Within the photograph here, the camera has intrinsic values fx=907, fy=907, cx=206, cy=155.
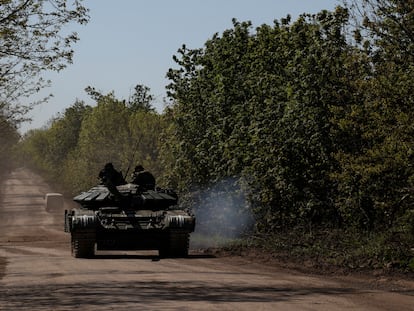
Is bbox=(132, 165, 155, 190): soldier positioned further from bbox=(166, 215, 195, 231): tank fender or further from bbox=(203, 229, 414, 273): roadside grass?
bbox=(203, 229, 414, 273): roadside grass

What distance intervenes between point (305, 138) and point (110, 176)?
5304 mm

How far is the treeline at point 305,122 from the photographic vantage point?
19.8 meters

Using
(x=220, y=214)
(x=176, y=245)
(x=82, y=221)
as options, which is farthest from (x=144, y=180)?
(x=220, y=214)

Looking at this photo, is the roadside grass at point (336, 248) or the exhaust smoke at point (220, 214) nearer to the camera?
the roadside grass at point (336, 248)

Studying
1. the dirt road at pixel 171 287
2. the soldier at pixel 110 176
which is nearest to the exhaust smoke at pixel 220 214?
the soldier at pixel 110 176

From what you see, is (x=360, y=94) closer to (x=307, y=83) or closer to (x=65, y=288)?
(x=307, y=83)

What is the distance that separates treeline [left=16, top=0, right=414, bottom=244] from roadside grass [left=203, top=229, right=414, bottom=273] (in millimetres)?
615

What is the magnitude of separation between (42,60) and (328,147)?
8064 millimetres

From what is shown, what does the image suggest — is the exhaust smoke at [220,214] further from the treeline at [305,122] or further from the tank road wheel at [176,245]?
the tank road wheel at [176,245]

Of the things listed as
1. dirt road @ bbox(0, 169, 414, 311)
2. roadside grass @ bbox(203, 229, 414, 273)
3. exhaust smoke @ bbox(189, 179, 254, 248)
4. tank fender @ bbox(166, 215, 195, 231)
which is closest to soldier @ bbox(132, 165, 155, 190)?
dirt road @ bbox(0, 169, 414, 311)

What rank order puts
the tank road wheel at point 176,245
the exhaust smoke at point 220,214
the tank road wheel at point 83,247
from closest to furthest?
the tank road wheel at point 83,247, the tank road wheel at point 176,245, the exhaust smoke at point 220,214

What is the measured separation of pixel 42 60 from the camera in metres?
20.2

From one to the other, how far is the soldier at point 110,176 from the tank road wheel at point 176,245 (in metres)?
2.40

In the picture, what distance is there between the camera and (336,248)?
2097 centimetres
